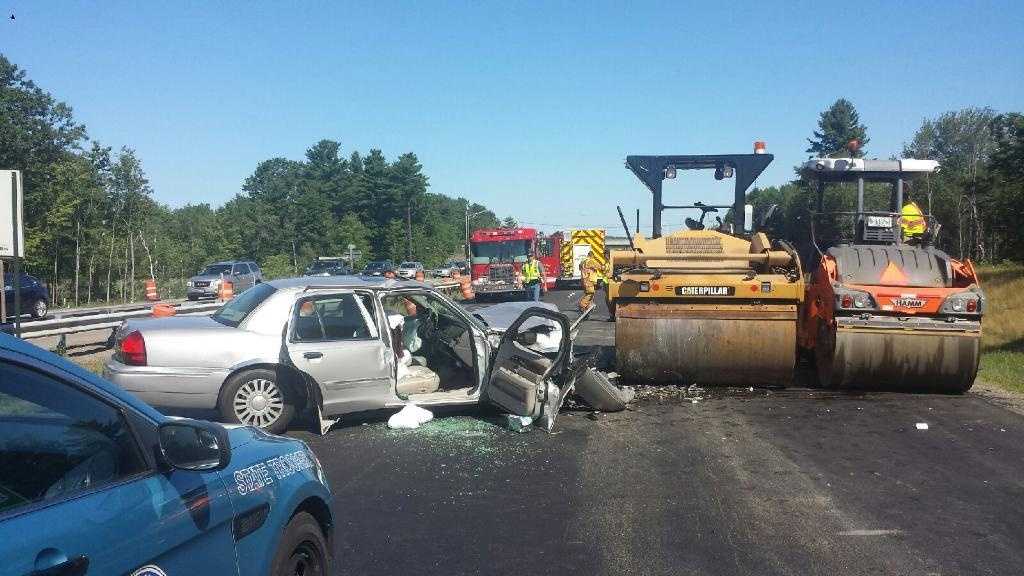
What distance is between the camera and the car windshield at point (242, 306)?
840 centimetres

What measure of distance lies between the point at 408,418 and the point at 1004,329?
715 inches

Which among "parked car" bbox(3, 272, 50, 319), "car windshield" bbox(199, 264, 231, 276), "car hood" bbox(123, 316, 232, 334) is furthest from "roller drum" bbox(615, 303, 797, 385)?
"car windshield" bbox(199, 264, 231, 276)

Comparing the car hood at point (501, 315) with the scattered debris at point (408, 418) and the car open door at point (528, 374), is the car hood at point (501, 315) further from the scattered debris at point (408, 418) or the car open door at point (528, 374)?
the scattered debris at point (408, 418)

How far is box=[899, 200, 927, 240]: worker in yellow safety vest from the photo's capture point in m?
11.2

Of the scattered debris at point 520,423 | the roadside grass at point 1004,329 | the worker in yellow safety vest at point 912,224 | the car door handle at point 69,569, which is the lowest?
the roadside grass at point 1004,329

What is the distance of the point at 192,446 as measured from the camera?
2861mm

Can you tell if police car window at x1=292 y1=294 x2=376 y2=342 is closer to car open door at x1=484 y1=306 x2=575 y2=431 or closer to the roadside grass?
car open door at x1=484 y1=306 x2=575 y2=431

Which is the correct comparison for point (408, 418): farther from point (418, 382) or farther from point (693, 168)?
point (693, 168)

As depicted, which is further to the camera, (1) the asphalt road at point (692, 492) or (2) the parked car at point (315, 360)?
(2) the parked car at point (315, 360)

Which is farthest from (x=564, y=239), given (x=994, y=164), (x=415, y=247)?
(x=415, y=247)

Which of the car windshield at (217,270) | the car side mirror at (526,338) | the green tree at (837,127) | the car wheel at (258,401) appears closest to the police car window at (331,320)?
the car wheel at (258,401)

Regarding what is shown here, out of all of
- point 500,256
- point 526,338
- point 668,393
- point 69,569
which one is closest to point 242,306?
point 526,338

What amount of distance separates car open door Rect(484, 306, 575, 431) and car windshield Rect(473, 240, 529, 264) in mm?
25983

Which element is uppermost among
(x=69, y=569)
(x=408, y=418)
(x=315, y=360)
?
(x=69, y=569)
